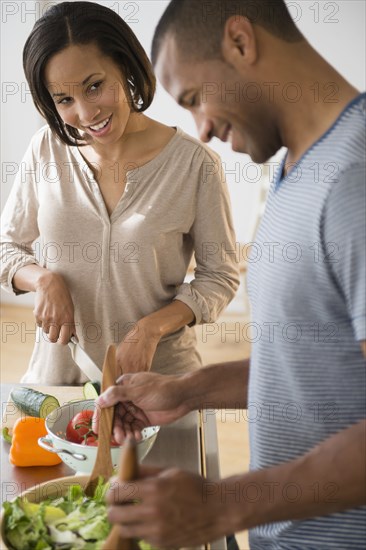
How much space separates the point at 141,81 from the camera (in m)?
1.73

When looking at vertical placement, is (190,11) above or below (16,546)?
above

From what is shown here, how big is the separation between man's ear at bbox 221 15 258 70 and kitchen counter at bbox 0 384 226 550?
2.58 feet

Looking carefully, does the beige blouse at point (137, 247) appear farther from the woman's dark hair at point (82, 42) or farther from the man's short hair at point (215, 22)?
the man's short hair at point (215, 22)

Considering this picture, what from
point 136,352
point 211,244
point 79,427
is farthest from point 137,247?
point 79,427

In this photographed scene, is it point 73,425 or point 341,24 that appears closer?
point 73,425

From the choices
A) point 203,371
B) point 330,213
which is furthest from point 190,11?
point 203,371

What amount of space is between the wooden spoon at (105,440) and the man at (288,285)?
0.26 metres

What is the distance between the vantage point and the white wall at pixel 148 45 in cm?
417

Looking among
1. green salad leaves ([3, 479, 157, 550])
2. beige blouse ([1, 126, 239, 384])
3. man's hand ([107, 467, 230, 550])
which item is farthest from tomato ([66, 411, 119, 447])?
man's hand ([107, 467, 230, 550])

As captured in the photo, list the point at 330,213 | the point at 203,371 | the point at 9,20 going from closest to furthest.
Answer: the point at 330,213, the point at 203,371, the point at 9,20

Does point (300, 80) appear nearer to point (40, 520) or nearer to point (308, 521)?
point (308, 521)

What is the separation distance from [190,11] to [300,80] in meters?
0.17

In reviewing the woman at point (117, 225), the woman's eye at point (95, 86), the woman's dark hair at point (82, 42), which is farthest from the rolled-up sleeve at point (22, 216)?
the woman's eye at point (95, 86)

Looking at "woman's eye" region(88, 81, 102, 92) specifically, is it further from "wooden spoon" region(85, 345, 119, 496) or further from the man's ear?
the man's ear
